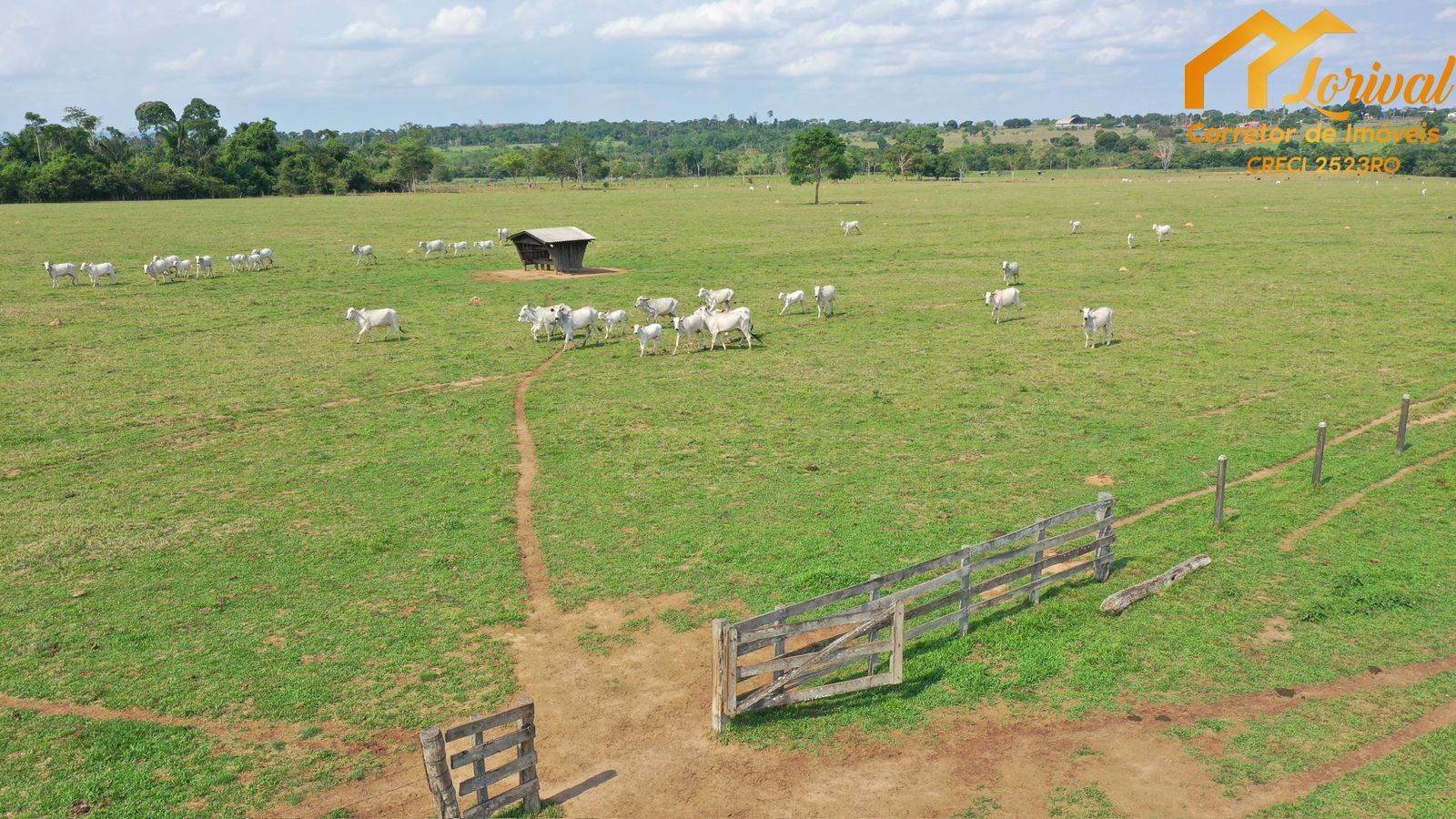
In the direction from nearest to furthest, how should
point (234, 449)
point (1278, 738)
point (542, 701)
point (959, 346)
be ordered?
point (1278, 738)
point (542, 701)
point (234, 449)
point (959, 346)

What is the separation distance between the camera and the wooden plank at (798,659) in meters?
11.4

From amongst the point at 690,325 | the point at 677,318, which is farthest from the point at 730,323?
the point at 677,318

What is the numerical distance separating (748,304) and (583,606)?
2603 cm

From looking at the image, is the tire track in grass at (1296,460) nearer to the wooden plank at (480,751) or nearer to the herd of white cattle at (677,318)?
the herd of white cattle at (677,318)

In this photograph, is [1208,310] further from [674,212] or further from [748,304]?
[674,212]

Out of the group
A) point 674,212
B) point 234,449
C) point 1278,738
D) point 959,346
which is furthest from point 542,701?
point 674,212

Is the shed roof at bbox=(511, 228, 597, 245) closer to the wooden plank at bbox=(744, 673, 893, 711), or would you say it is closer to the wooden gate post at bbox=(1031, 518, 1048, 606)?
the wooden gate post at bbox=(1031, 518, 1048, 606)

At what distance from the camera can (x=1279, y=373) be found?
27.4 m

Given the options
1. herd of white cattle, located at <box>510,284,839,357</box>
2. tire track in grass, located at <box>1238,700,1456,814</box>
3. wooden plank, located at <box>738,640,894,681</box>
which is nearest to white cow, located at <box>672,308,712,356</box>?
herd of white cattle, located at <box>510,284,839,357</box>

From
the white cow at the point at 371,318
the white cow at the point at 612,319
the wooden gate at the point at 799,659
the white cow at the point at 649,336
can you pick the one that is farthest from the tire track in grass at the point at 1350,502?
the white cow at the point at 371,318

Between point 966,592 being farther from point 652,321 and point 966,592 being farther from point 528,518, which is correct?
point 652,321

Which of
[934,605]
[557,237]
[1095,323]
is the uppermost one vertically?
[557,237]

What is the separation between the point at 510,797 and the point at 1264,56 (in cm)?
12582

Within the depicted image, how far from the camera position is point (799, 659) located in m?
11.7
